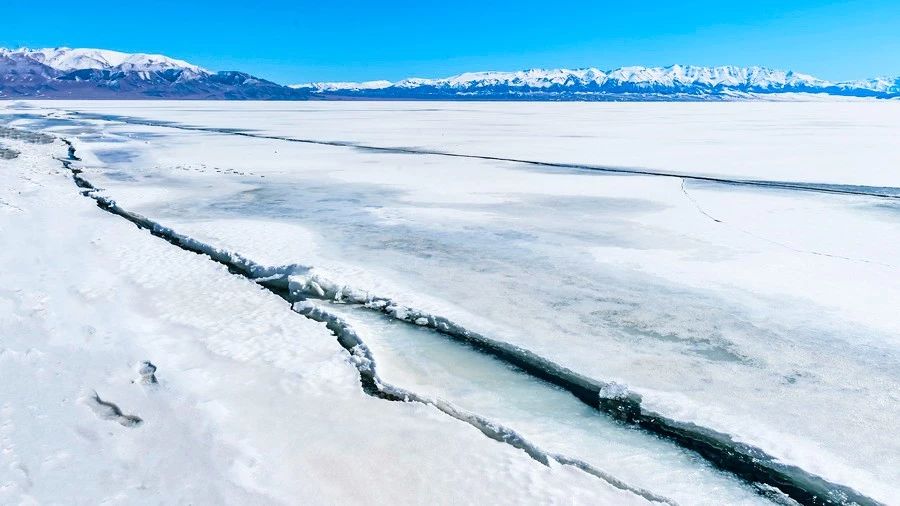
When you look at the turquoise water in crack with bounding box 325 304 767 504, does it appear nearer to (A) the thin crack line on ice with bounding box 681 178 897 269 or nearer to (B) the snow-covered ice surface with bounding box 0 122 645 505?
(B) the snow-covered ice surface with bounding box 0 122 645 505

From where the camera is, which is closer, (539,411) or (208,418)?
(208,418)

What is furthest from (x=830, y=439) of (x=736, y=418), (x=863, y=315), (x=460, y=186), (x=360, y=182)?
(x=360, y=182)

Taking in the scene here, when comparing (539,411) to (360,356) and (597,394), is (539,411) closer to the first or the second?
(597,394)

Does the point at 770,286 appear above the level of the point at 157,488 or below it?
above

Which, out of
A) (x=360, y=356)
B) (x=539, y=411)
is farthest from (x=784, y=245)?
(x=360, y=356)

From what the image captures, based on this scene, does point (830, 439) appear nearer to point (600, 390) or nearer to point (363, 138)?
point (600, 390)

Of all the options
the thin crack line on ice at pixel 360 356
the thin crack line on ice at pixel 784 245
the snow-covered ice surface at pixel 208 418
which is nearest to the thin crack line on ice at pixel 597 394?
the thin crack line on ice at pixel 360 356
